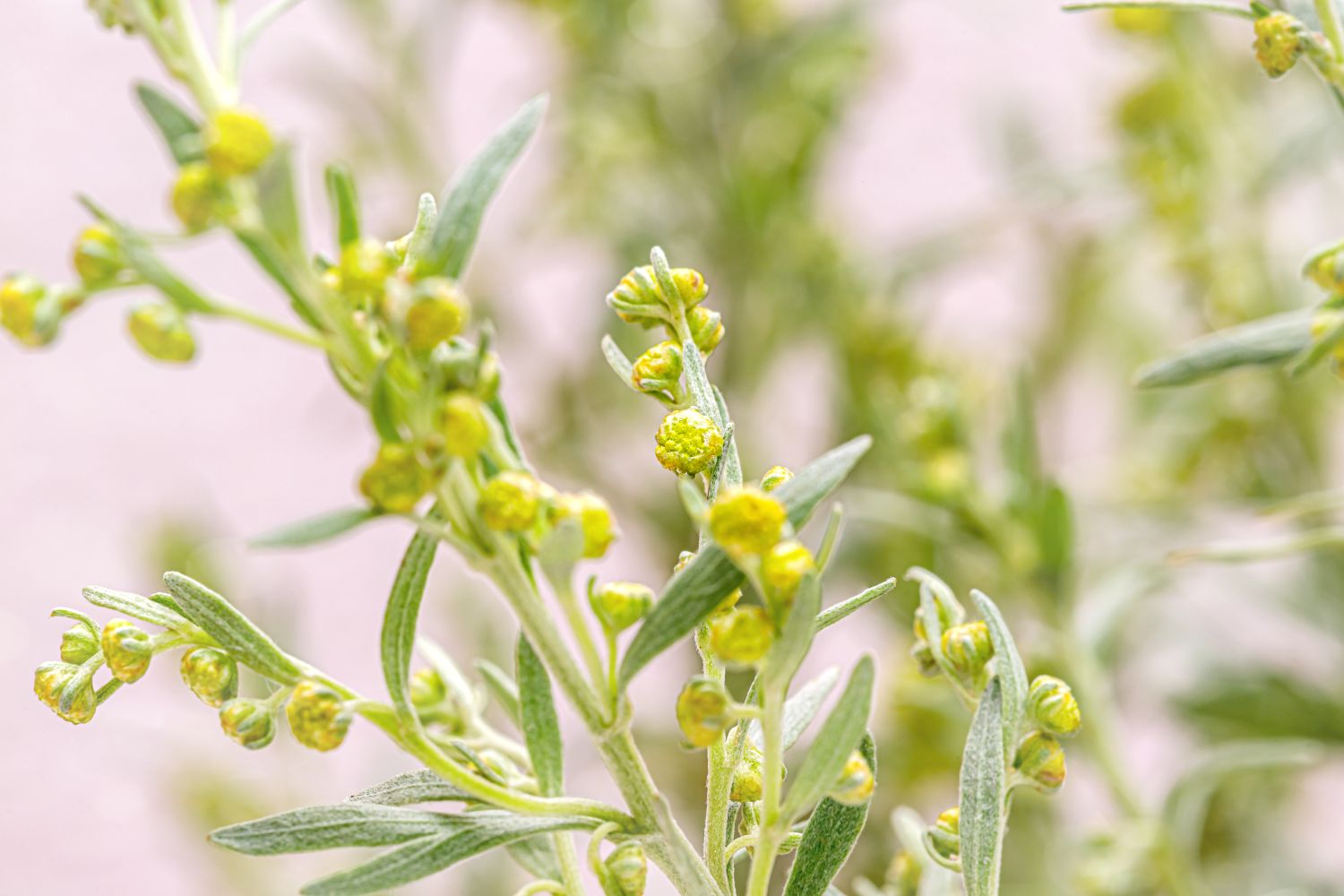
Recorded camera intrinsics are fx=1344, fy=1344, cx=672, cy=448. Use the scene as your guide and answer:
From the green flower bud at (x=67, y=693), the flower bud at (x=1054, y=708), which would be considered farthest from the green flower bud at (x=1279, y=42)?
the green flower bud at (x=67, y=693)

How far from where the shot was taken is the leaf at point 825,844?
43cm

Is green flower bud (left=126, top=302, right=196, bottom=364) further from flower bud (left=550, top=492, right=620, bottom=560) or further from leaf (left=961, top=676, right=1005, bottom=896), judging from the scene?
leaf (left=961, top=676, right=1005, bottom=896)

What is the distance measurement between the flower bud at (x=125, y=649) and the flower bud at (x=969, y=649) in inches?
9.8

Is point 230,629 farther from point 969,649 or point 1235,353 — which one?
point 1235,353

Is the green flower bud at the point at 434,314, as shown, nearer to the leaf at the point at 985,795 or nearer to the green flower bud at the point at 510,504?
the green flower bud at the point at 510,504

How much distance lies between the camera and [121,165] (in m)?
2.17

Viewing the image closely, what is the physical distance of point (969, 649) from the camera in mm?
441

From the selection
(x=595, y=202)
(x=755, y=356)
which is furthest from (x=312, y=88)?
(x=755, y=356)

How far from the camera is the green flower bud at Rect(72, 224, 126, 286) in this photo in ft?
1.07

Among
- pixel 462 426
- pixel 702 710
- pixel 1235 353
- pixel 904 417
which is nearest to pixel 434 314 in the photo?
pixel 462 426

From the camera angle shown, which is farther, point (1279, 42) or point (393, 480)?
point (1279, 42)

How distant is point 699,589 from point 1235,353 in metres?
0.31

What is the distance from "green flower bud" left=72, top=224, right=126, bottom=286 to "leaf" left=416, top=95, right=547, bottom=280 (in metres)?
0.07

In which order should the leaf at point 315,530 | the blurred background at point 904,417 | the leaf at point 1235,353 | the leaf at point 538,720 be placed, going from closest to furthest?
A: the leaf at point 315,530 → the leaf at point 538,720 → the leaf at point 1235,353 → the blurred background at point 904,417
